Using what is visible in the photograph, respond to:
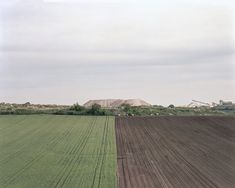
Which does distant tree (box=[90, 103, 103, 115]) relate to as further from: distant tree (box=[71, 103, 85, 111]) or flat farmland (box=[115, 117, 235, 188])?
flat farmland (box=[115, 117, 235, 188])

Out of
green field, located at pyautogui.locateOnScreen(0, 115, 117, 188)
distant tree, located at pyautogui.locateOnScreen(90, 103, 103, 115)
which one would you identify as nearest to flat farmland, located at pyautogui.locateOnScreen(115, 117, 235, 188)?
green field, located at pyautogui.locateOnScreen(0, 115, 117, 188)

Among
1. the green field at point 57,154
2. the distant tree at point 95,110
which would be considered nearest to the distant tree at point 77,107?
the distant tree at point 95,110

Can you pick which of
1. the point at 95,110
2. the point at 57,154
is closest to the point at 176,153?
the point at 57,154

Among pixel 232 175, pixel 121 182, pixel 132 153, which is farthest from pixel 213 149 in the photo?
pixel 121 182

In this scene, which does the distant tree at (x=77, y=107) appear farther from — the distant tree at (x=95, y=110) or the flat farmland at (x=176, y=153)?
the flat farmland at (x=176, y=153)

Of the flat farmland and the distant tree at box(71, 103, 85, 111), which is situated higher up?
the distant tree at box(71, 103, 85, 111)
